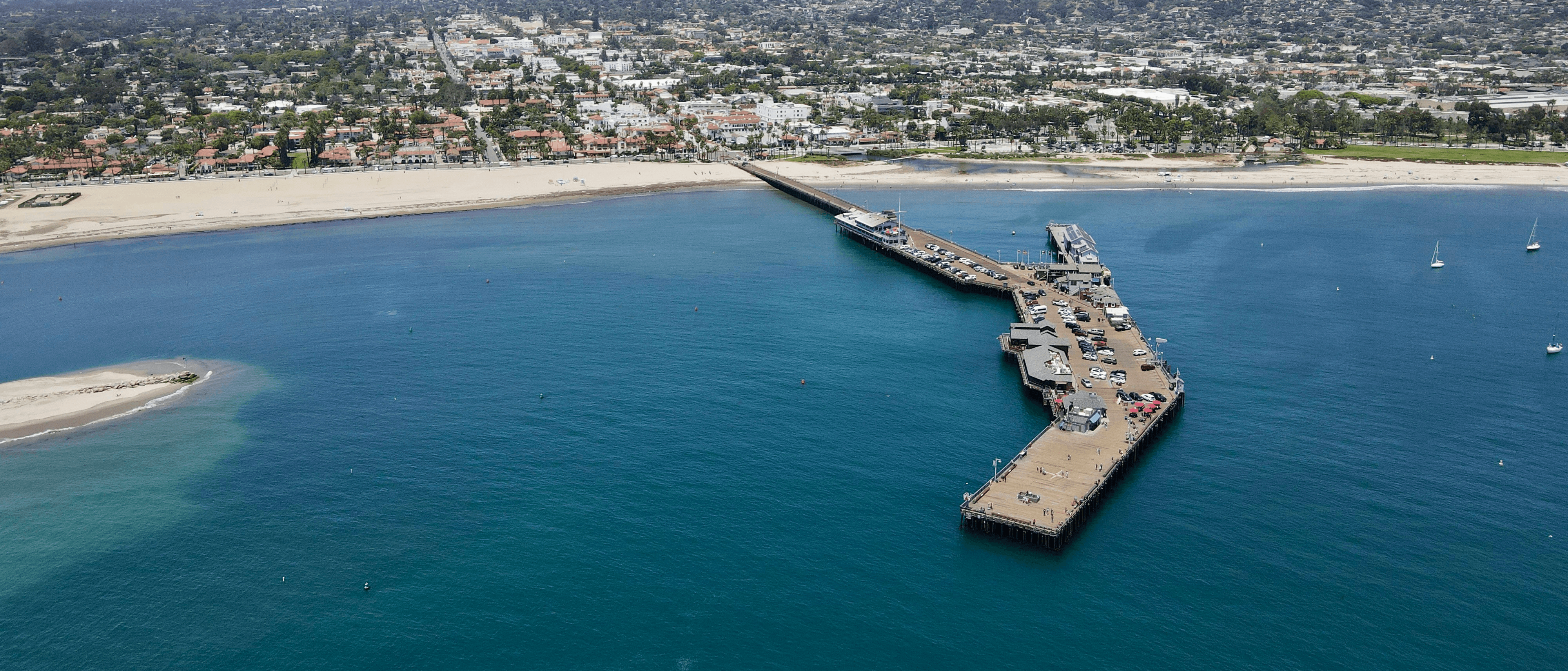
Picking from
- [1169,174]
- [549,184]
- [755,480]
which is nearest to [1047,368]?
[755,480]

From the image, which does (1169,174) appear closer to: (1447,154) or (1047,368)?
(1447,154)

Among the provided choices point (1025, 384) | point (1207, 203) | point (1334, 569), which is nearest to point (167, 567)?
point (1025, 384)

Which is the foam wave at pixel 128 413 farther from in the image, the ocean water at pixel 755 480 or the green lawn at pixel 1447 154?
the green lawn at pixel 1447 154

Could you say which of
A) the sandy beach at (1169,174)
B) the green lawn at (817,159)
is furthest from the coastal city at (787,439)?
the green lawn at (817,159)

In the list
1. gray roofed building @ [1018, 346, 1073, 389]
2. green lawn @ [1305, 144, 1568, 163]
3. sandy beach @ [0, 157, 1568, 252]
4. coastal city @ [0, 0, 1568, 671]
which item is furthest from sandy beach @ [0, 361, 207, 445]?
green lawn @ [1305, 144, 1568, 163]

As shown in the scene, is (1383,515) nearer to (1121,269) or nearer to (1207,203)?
(1121,269)

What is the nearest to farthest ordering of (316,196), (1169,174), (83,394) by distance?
(83,394), (316,196), (1169,174)
